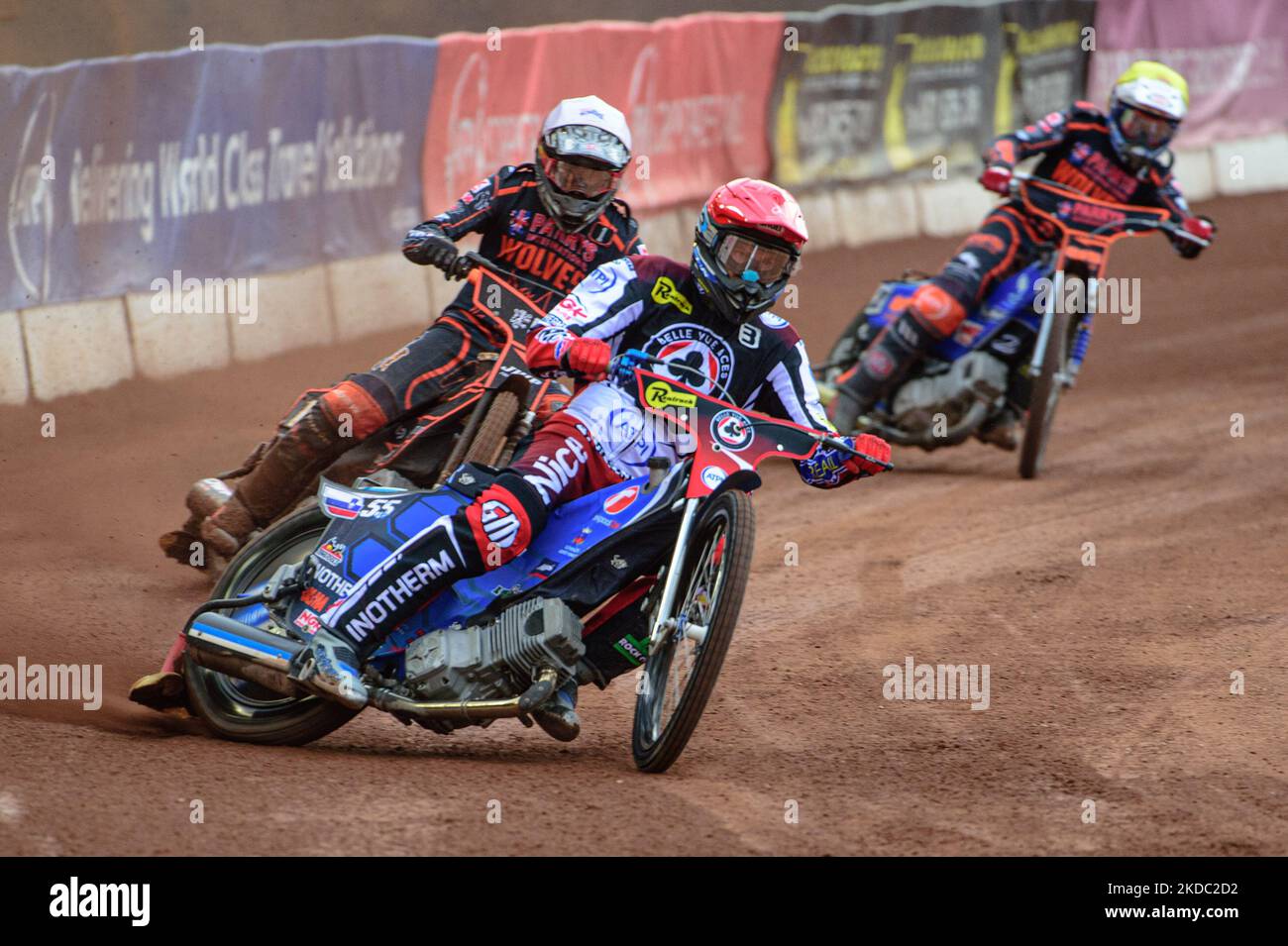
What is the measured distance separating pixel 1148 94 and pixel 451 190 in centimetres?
544

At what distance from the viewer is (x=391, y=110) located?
12.9 meters

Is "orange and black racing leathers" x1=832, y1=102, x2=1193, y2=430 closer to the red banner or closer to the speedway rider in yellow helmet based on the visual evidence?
the speedway rider in yellow helmet

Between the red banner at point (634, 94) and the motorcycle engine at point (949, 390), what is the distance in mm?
4326

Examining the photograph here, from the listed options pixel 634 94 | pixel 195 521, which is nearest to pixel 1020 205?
pixel 634 94

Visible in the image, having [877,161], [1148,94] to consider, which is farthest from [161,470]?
[877,161]

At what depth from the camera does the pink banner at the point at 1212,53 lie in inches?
793

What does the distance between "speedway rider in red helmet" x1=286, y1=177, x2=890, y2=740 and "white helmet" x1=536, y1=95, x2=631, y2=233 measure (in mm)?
1647

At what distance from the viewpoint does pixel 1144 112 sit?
10.4m

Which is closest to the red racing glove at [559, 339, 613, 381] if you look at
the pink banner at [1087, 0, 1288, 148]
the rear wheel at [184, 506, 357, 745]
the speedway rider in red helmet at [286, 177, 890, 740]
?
the speedway rider in red helmet at [286, 177, 890, 740]

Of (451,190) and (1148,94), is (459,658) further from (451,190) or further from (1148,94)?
(451,190)

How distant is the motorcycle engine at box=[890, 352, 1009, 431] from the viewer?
10648mm

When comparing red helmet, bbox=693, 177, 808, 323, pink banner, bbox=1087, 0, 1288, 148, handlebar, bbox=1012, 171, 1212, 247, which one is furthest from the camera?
pink banner, bbox=1087, 0, 1288, 148

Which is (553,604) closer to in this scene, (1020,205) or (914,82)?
(1020,205)

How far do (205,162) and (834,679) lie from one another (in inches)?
251
